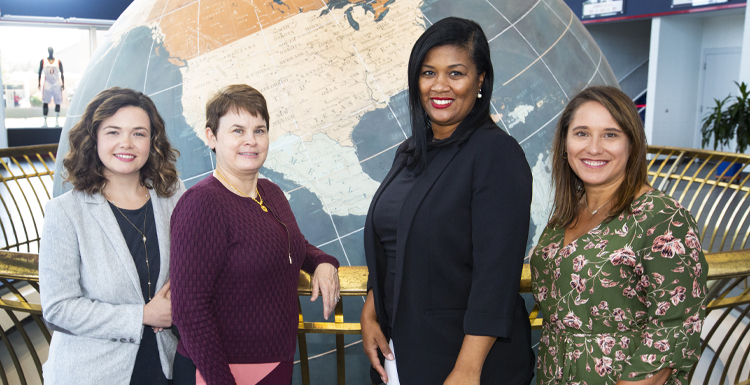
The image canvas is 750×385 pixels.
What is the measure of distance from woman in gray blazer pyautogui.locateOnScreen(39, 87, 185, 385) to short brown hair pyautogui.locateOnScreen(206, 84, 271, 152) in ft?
0.92

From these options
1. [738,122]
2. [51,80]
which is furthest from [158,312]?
[51,80]

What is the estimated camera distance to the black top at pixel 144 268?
149cm

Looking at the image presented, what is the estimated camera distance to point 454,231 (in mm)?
1233

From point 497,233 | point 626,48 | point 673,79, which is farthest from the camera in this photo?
point 626,48

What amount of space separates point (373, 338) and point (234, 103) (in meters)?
0.80

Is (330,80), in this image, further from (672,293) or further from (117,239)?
(672,293)

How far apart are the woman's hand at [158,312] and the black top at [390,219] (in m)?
0.63

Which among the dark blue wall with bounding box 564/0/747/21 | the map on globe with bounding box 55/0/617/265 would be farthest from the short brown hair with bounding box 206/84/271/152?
the dark blue wall with bounding box 564/0/747/21

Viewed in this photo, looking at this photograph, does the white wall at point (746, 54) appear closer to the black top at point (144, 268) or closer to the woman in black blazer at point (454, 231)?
the woman in black blazer at point (454, 231)

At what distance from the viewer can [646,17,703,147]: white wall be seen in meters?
11.1

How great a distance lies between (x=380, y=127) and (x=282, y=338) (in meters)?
0.97

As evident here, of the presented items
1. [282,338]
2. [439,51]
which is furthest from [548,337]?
[439,51]

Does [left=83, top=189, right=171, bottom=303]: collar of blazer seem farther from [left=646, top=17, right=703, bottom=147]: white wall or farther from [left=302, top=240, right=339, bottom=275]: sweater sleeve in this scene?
[left=646, top=17, right=703, bottom=147]: white wall

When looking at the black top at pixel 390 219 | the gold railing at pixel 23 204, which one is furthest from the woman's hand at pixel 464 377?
the gold railing at pixel 23 204
